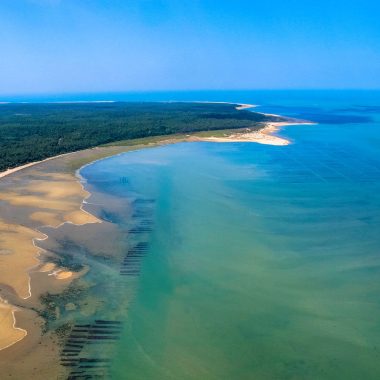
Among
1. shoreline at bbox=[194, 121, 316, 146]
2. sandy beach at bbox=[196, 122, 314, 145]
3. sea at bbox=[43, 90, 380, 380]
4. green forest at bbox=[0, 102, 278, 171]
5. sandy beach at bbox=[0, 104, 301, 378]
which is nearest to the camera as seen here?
sea at bbox=[43, 90, 380, 380]

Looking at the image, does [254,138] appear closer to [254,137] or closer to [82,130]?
[254,137]

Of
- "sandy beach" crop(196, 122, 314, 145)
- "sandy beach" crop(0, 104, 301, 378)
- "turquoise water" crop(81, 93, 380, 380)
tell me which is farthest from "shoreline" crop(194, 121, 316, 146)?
"turquoise water" crop(81, 93, 380, 380)

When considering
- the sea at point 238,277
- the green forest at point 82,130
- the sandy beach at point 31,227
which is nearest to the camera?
the sea at point 238,277

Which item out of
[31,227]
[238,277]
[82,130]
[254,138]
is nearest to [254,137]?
[254,138]

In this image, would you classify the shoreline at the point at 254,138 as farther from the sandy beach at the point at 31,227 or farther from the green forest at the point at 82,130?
the sandy beach at the point at 31,227

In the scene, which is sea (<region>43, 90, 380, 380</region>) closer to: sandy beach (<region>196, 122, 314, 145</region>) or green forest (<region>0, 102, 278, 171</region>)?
green forest (<region>0, 102, 278, 171</region>)

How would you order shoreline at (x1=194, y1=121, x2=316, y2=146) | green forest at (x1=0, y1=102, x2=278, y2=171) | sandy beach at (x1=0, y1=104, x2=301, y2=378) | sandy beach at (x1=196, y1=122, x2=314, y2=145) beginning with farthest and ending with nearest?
sandy beach at (x1=196, y1=122, x2=314, y2=145)
shoreline at (x1=194, y1=121, x2=316, y2=146)
green forest at (x1=0, y1=102, x2=278, y2=171)
sandy beach at (x1=0, y1=104, x2=301, y2=378)

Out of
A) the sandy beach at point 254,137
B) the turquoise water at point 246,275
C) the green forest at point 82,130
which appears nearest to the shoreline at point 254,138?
the sandy beach at point 254,137
